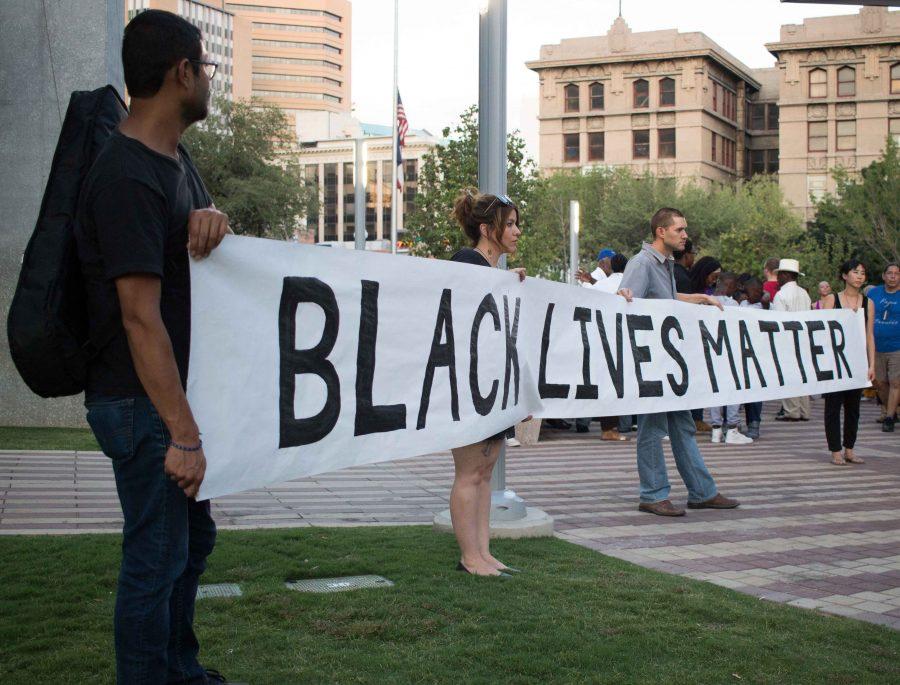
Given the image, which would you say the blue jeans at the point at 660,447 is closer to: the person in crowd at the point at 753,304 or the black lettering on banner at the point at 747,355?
the black lettering on banner at the point at 747,355

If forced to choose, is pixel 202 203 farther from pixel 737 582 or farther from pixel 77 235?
pixel 737 582

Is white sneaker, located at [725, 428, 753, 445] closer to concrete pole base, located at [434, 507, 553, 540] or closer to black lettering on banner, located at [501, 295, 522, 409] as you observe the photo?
concrete pole base, located at [434, 507, 553, 540]

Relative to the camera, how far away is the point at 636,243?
66625 millimetres

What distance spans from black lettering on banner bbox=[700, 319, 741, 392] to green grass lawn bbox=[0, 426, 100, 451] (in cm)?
604

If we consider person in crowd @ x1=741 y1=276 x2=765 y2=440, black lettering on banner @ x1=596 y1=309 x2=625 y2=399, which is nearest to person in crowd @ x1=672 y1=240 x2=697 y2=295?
person in crowd @ x1=741 y1=276 x2=765 y2=440

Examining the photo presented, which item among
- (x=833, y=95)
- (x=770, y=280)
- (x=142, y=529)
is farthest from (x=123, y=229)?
(x=833, y=95)

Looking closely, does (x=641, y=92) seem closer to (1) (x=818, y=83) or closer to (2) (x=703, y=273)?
(1) (x=818, y=83)

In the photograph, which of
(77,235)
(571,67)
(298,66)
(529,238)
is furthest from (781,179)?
(298,66)

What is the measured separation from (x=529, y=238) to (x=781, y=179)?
56275 mm

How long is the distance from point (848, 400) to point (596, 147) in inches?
3312

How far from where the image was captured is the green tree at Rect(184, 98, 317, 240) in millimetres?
A: 48375

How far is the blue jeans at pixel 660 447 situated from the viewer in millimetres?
7594

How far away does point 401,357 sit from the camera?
15.6 feet

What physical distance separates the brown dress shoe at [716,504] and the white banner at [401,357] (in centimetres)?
72
